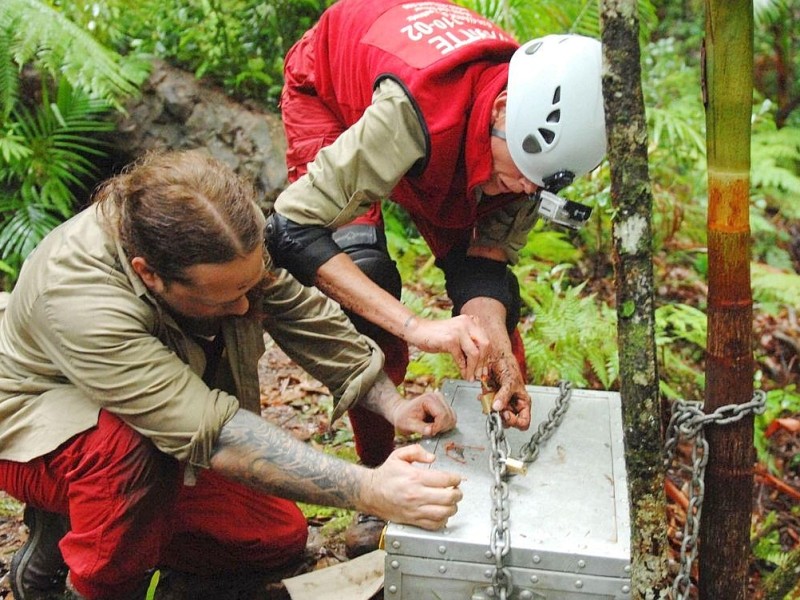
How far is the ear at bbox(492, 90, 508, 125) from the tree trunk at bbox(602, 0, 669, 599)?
89 centimetres

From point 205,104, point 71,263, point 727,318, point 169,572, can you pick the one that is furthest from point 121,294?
point 205,104

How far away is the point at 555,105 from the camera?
271 centimetres

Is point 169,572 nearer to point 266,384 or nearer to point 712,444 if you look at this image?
point 266,384

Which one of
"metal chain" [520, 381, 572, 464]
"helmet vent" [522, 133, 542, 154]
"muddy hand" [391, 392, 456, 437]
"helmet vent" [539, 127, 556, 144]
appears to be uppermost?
"helmet vent" [539, 127, 556, 144]

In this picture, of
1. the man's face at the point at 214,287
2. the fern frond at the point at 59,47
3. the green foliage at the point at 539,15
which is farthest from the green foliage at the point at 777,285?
the fern frond at the point at 59,47

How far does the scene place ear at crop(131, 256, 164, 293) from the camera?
7.79ft

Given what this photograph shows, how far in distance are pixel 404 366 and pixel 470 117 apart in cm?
114

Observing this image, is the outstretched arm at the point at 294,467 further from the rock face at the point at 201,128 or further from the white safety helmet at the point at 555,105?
the rock face at the point at 201,128

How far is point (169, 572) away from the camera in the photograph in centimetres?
308

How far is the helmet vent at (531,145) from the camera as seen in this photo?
2.77 m

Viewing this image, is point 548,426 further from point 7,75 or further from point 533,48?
point 7,75

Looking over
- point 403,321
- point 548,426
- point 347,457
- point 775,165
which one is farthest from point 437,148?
point 775,165

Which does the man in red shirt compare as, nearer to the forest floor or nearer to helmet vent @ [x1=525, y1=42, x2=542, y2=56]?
helmet vent @ [x1=525, y1=42, x2=542, y2=56]

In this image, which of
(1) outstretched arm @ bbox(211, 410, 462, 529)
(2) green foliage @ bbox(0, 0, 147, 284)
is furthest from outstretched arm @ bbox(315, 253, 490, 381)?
(2) green foliage @ bbox(0, 0, 147, 284)
